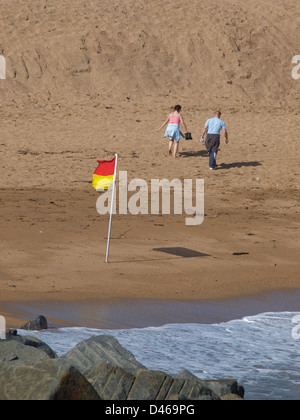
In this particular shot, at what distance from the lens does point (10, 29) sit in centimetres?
2991

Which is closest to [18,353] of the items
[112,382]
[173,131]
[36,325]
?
[112,382]

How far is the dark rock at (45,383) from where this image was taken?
546 centimetres

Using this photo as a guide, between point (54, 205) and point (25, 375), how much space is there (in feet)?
30.7

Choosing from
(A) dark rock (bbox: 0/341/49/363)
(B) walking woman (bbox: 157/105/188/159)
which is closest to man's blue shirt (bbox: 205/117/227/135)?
(B) walking woman (bbox: 157/105/188/159)

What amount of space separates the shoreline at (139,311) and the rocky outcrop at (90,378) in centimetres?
153

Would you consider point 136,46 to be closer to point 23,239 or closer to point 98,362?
point 23,239

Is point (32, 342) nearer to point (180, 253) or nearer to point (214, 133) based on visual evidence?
point (180, 253)

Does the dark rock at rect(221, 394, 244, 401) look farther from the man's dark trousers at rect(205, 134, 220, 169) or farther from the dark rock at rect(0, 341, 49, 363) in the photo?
the man's dark trousers at rect(205, 134, 220, 169)

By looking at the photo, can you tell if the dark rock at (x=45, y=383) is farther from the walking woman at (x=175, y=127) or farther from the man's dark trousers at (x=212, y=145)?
the walking woman at (x=175, y=127)

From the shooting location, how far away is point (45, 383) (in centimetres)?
548

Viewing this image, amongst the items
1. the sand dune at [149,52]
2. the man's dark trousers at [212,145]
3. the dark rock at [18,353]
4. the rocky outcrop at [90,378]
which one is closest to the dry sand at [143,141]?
the sand dune at [149,52]

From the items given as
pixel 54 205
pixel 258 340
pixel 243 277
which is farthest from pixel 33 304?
pixel 54 205

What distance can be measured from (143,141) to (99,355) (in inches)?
598

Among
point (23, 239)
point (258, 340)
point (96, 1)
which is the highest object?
point (96, 1)
